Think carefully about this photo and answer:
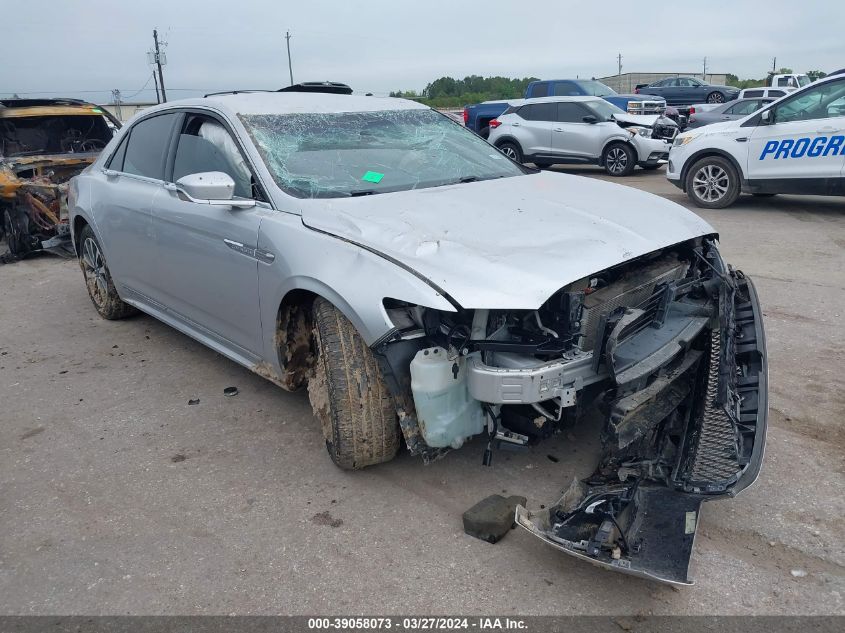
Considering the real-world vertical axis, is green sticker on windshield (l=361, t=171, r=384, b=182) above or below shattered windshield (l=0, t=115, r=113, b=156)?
below

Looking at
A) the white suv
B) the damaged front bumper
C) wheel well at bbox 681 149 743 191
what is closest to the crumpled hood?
the damaged front bumper

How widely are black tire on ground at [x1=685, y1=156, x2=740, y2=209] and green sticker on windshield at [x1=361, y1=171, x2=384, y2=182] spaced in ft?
24.2

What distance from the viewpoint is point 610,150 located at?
45.2 ft

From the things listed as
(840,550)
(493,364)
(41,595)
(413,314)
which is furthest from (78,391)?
(840,550)

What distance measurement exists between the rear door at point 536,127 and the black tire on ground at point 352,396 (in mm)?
12247

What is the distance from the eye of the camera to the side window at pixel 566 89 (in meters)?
17.9

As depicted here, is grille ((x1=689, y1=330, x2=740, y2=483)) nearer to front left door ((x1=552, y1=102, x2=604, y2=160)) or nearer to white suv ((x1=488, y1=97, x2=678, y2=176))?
white suv ((x1=488, y1=97, x2=678, y2=176))

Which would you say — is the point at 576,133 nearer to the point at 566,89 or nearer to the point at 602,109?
the point at 602,109

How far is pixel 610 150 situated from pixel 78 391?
1180cm

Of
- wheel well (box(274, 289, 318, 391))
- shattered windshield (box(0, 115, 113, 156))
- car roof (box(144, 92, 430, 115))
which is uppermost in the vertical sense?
shattered windshield (box(0, 115, 113, 156))

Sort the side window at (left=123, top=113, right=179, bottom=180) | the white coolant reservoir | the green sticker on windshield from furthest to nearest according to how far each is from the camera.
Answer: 1. the side window at (left=123, top=113, right=179, bottom=180)
2. the green sticker on windshield
3. the white coolant reservoir

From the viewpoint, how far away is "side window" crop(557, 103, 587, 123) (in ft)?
46.1

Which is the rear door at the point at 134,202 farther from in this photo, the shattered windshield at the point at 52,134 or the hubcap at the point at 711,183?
the hubcap at the point at 711,183

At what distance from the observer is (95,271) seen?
18.6ft
